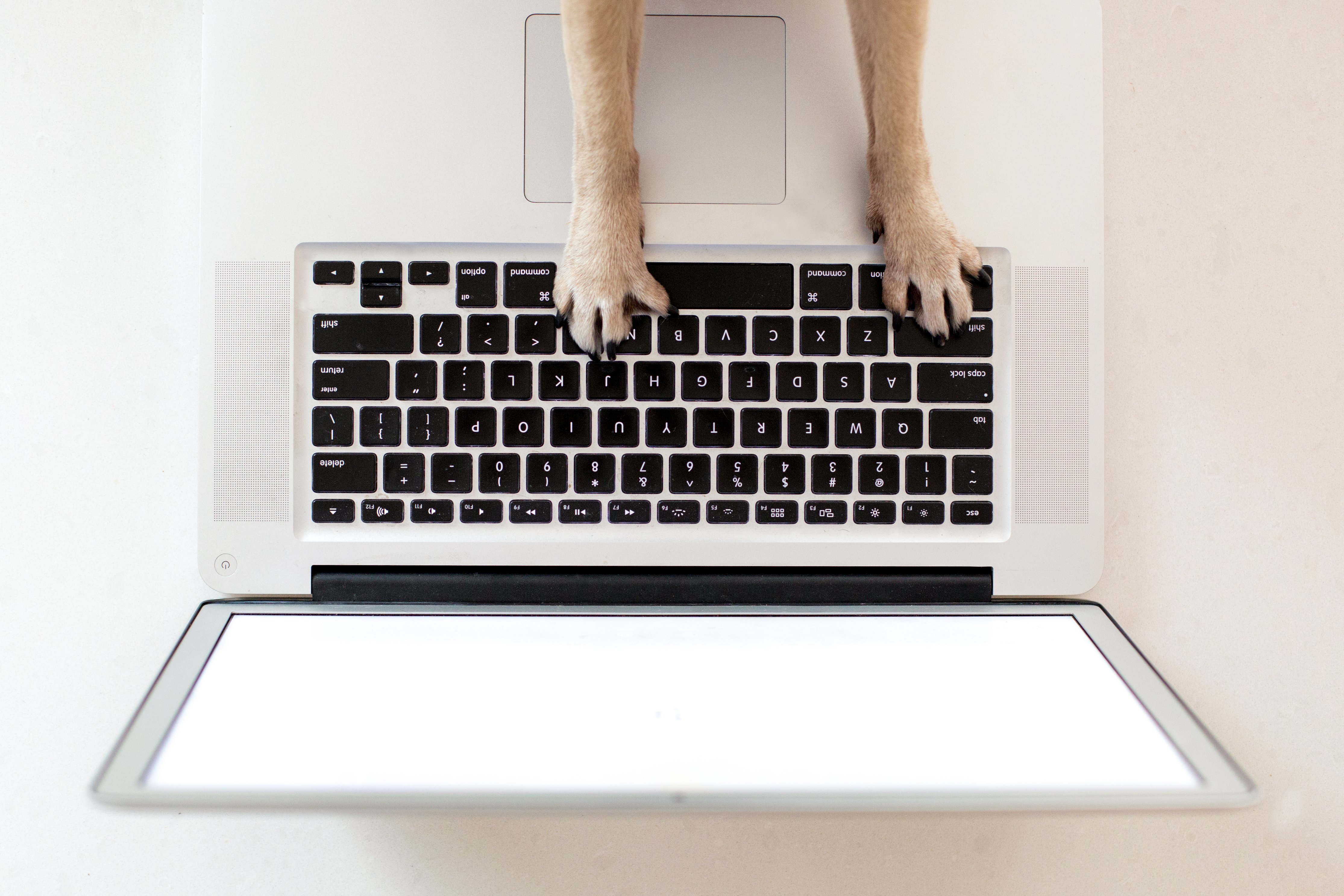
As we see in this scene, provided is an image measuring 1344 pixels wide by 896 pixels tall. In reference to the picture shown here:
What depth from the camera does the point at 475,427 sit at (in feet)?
1.85

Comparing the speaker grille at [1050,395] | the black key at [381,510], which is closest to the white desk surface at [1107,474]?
the speaker grille at [1050,395]

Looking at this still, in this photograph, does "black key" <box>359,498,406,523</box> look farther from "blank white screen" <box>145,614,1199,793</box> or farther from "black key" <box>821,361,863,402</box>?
"black key" <box>821,361,863,402</box>

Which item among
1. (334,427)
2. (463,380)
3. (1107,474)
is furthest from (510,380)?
(1107,474)

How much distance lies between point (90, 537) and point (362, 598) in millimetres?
253

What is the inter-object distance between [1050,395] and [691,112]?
1.15ft

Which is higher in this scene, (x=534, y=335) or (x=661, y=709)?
(x=534, y=335)

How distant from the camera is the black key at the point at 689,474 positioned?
22.3 inches

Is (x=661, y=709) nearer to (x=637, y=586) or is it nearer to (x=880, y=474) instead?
(x=637, y=586)

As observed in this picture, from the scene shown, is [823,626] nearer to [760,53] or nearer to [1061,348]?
[1061,348]

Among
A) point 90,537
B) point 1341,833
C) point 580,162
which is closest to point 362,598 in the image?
point 90,537

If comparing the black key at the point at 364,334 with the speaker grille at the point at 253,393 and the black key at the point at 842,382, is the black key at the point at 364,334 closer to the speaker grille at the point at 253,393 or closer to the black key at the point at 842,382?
the speaker grille at the point at 253,393

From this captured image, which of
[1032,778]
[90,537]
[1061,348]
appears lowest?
[1032,778]

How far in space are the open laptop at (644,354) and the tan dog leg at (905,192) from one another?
0.07 ft

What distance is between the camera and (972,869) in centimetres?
62
